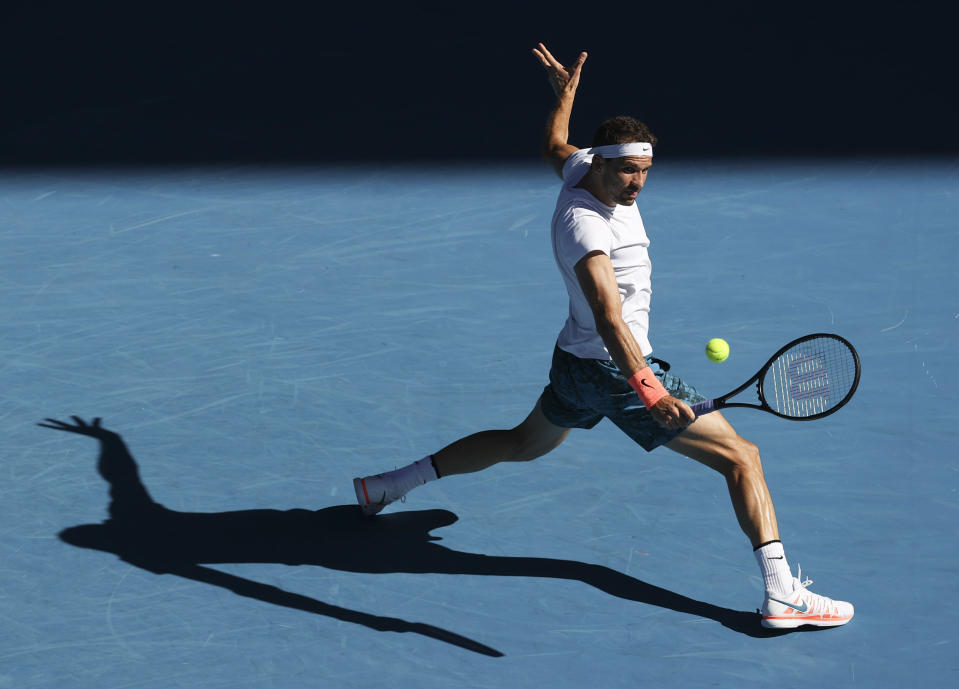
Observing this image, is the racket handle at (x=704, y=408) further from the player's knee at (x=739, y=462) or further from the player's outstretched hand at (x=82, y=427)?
the player's outstretched hand at (x=82, y=427)

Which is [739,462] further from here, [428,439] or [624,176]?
[428,439]

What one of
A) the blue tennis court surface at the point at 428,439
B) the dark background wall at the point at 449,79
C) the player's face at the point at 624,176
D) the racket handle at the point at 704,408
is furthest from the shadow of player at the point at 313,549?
the dark background wall at the point at 449,79

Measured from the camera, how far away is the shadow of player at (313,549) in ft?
16.9

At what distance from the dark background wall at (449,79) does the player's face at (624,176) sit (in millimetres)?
4349

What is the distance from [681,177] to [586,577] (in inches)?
164

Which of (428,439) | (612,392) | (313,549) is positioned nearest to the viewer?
(612,392)

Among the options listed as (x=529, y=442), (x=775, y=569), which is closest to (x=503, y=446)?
(x=529, y=442)

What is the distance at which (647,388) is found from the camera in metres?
4.64

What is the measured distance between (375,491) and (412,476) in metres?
0.17

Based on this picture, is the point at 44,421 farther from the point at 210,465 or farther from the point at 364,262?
the point at 364,262

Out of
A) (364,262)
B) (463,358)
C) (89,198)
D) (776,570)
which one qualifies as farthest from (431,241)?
(776,570)

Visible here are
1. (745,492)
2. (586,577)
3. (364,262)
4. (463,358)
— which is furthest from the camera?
(364,262)

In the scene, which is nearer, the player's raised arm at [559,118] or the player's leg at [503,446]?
the player's leg at [503,446]

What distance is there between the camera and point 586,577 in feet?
17.4
